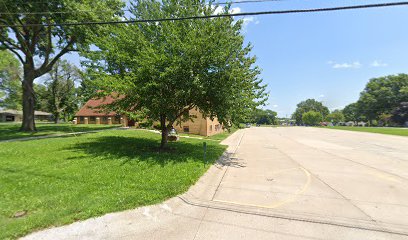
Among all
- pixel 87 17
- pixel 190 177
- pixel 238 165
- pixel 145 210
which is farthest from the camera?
pixel 87 17

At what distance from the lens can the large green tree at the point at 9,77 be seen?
31.0 metres

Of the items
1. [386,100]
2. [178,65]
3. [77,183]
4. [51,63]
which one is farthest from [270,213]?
[386,100]

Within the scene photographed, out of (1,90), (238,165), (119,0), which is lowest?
(238,165)

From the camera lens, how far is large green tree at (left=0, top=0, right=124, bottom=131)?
14.9 metres

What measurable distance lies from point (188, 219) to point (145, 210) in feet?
3.57

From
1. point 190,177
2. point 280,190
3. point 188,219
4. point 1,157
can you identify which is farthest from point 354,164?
point 1,157

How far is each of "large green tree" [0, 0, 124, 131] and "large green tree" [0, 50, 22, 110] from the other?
40.1 feet

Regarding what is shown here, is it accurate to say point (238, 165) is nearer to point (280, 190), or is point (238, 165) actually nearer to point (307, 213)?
point (280, 190)

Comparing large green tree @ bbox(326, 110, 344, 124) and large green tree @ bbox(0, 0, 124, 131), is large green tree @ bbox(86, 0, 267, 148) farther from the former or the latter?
large green tree @ bbox(326, 110, 344, 124)

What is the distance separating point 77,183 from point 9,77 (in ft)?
169

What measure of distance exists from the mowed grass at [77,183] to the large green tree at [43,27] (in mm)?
9151

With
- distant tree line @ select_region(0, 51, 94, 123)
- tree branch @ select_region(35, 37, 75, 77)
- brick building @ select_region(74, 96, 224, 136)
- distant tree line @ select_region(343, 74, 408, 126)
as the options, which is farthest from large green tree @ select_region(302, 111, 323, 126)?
tree branch @ select_region(35, 37, 75, 77)

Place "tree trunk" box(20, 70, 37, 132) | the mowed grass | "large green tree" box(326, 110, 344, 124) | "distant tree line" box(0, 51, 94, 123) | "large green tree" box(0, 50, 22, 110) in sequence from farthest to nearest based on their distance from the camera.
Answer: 1. "large green tree" box(326, 110, 344, 124)
2. "distant tree line" box(0, 51, 94, 123)
3. "large green tree" box(0, 50, 22, 110)
4. "tree trunk" box(20, 70, 37, 132)
5. the mowed grass

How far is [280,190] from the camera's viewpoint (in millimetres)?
6520
